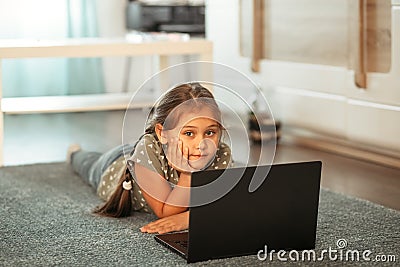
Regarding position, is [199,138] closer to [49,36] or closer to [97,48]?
[97,48]

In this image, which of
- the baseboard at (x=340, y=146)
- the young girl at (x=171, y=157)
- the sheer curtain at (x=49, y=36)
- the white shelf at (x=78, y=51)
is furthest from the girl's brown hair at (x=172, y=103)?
the sheer curtain at (x=49, y=36)

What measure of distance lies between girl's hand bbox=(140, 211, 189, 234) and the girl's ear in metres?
0.16

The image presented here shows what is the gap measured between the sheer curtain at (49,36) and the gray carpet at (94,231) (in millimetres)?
1887

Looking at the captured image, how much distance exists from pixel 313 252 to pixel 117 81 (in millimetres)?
2887

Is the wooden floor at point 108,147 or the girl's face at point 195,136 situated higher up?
the girl's face at point 195,136

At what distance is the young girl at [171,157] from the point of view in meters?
1.55

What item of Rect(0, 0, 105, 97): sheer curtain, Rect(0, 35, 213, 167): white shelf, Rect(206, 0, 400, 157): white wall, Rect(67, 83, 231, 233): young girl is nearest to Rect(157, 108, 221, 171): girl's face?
Rect(67, 83, 231, 233): young girl

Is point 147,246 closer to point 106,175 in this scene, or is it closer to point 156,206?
point 156,206

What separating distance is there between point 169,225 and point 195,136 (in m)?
0.21

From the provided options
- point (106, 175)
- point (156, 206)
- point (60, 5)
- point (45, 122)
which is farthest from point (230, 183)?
point (60, 5)

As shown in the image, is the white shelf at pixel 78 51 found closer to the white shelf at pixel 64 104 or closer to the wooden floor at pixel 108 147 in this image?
the white shelf at pixel 64 104

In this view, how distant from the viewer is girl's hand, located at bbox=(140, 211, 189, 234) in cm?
161

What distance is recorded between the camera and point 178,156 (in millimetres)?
1568

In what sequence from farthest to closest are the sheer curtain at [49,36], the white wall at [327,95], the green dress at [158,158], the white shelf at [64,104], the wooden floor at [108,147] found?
the sheer curtain at [49,36] → the white shelf at [64,104] → the white wall at [327,95] → the wooden floor at [108,147] → the green dress at [158,158]
